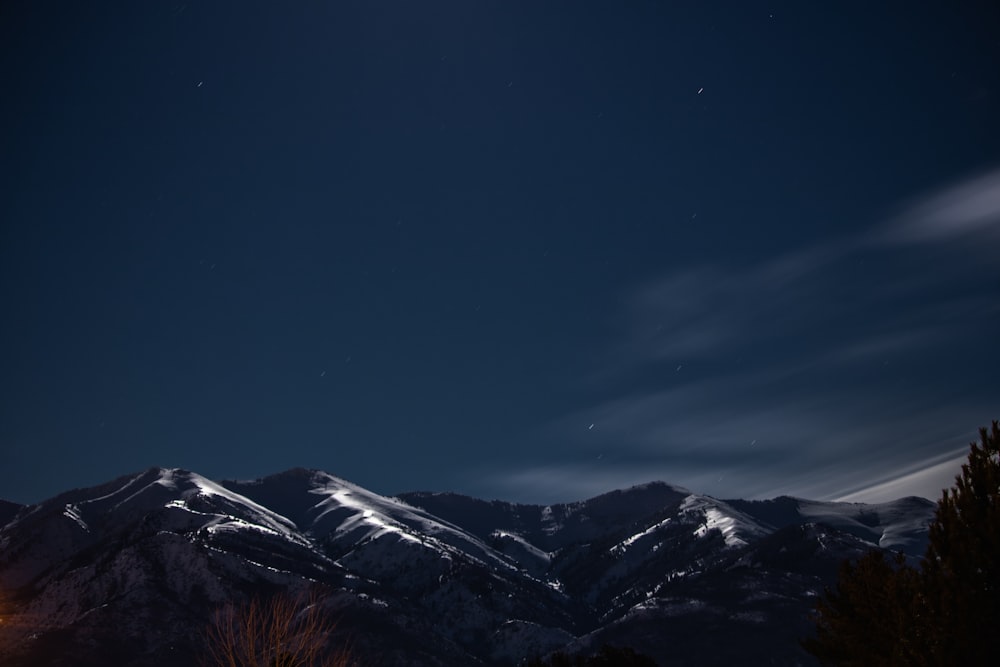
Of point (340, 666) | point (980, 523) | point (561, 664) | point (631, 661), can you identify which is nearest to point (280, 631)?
point (340, 666)

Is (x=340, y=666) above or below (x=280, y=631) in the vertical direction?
below

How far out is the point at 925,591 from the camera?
23219 mm

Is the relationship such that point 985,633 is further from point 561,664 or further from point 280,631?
point 561,664

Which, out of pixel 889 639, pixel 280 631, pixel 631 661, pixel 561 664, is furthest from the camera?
pixel 631 661

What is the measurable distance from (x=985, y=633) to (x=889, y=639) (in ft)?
17.1

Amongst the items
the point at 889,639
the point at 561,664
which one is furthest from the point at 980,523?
the point at 561,664

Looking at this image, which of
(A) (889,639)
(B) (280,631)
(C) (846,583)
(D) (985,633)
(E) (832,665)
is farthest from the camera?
(E) (832,665)

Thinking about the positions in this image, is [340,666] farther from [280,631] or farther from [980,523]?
[980,523]

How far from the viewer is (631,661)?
48.9 m

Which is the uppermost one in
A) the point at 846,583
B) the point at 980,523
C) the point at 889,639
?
the point at 980,523

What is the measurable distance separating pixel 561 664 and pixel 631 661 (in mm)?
6067

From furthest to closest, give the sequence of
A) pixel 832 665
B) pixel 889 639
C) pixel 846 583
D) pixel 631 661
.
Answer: pixel 631 661 < pixel 832 665 < pixel 846 583 < pixel 889 639

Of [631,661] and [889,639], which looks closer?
[889,639]

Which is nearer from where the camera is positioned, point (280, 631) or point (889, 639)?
point (280, 631)
